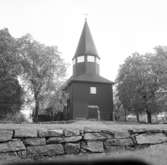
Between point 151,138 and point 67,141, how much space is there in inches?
124

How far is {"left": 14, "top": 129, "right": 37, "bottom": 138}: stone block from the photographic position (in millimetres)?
6487

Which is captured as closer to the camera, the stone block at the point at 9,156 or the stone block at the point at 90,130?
the stone block at the point at 9,156

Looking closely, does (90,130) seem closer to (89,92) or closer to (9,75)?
(9,75)

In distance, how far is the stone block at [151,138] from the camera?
7.71 m

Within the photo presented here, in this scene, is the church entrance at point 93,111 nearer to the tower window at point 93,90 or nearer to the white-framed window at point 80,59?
the tower window at point 93,90

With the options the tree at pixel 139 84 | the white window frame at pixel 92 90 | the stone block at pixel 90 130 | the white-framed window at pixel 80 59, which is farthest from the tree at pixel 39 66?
the stone block at pixel 90 130

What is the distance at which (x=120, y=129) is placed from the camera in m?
7.86

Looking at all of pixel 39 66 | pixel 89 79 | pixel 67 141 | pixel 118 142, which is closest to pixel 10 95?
pixel 39 66

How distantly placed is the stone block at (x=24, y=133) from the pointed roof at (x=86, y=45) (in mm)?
35400

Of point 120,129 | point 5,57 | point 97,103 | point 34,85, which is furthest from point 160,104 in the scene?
point 120,129

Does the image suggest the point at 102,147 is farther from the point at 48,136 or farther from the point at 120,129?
the point at 48,136

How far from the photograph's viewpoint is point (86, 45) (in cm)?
4262

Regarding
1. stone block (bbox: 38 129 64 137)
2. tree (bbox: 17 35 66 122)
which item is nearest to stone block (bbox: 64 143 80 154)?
stone block (bbox: 38 129 64 137)

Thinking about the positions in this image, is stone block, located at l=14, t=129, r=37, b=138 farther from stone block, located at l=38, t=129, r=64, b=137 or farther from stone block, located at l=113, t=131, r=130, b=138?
stone block, located at l=113, t=131, r=130, b=138
